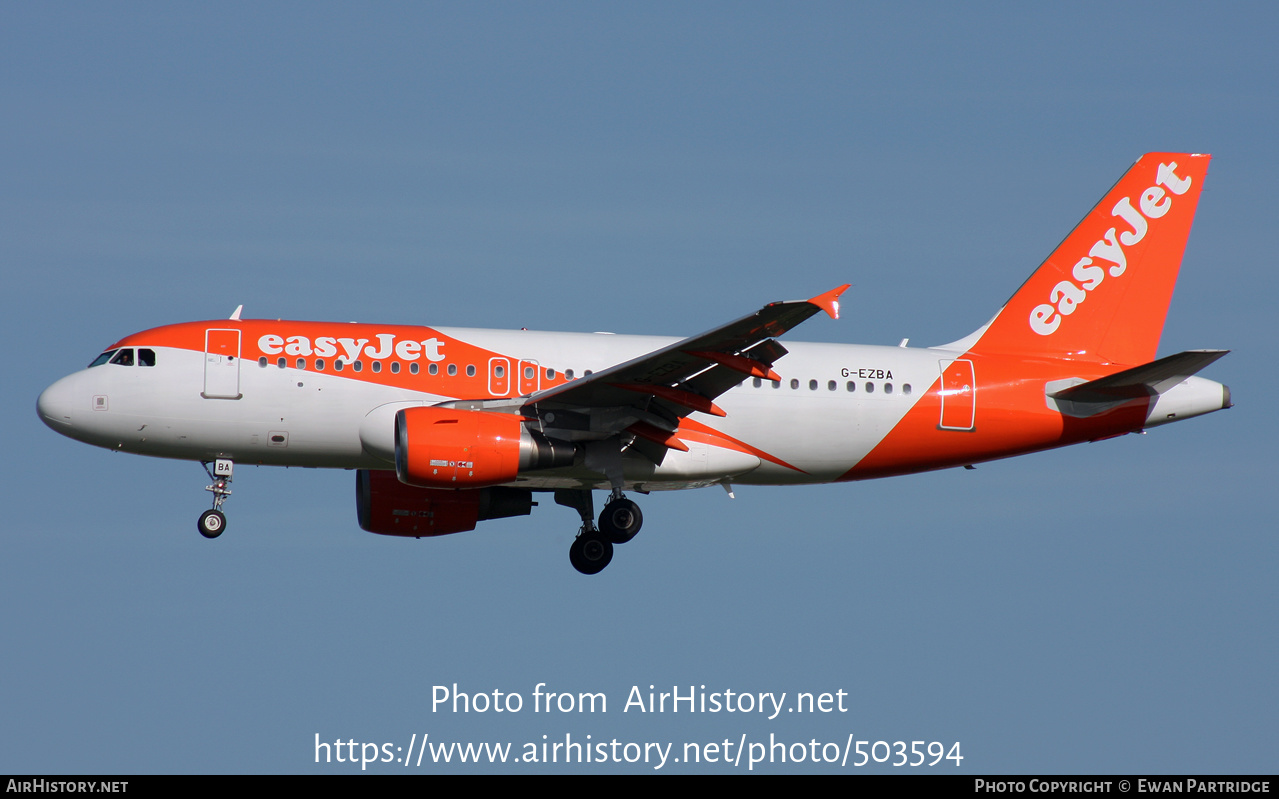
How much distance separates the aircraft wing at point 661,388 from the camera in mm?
27628

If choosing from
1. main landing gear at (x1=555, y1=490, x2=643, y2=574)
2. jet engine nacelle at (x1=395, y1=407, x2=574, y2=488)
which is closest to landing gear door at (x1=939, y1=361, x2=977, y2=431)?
main landing gear at (x1=555, y1=490, x2=643, y2=574)

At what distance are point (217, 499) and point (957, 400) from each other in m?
15.2

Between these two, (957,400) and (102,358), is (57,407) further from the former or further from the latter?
(957,400)

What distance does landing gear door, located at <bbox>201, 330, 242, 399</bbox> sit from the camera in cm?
3042

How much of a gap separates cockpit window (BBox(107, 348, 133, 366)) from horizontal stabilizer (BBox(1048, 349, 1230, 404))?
18.7 m

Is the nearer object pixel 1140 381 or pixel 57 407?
pixel 57 407

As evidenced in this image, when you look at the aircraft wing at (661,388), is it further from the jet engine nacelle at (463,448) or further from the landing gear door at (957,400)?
the landing gear door at (957,400)

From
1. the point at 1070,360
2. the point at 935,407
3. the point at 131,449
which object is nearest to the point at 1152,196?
the point at 1070,360

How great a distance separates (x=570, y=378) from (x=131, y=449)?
28.5ft

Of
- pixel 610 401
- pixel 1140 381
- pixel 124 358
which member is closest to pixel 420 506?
pixel 610 401

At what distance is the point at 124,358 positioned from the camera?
102 feet

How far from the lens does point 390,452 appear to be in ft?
99.2

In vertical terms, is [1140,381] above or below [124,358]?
below

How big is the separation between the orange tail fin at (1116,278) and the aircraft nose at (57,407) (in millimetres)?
18752
